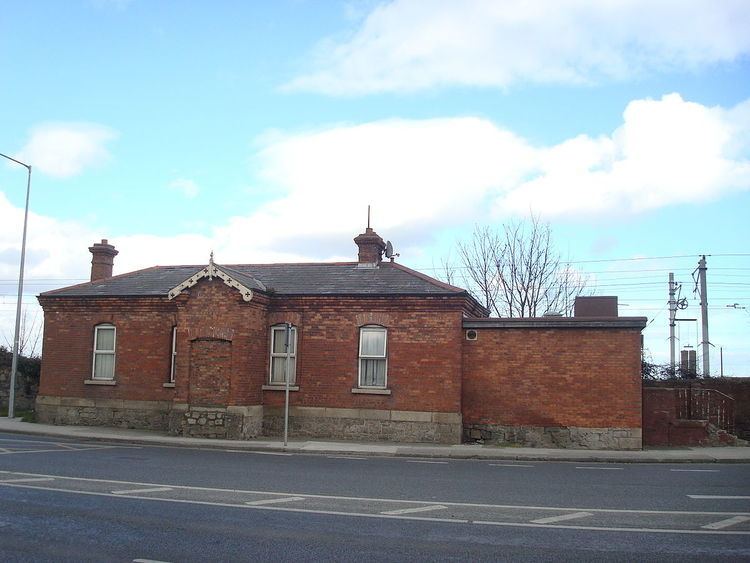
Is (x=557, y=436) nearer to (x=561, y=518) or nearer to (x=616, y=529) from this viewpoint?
(x=561, y=518)

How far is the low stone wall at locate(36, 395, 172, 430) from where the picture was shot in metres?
23.2

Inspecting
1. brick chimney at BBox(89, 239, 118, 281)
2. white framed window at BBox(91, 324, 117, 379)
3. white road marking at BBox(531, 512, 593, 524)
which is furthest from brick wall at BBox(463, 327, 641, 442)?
brick chimney at BBox(89, 239, 118, 281)

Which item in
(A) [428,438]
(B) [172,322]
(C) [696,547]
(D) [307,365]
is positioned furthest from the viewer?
(B) [172,322]

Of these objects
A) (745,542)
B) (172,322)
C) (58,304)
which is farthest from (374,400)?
(745,542)

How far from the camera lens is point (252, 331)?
21562 millimetres

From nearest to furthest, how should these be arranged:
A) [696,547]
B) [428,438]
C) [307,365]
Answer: [696,547], [428,438], [307,365]

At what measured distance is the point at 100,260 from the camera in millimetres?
27531

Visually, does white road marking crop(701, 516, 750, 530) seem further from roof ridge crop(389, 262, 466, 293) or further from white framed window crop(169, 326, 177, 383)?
white framed window crop(169, 326, 177, 383)

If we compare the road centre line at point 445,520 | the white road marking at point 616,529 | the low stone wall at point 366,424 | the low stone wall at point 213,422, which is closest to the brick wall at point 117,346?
the low stone wall at point 213,422

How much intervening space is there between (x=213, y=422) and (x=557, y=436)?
32.7 ft

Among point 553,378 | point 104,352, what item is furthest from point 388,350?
point 104,352

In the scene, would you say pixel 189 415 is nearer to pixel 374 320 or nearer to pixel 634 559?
pixel 374 320

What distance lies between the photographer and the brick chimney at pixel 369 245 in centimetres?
2372

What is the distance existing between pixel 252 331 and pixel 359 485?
10.2m
